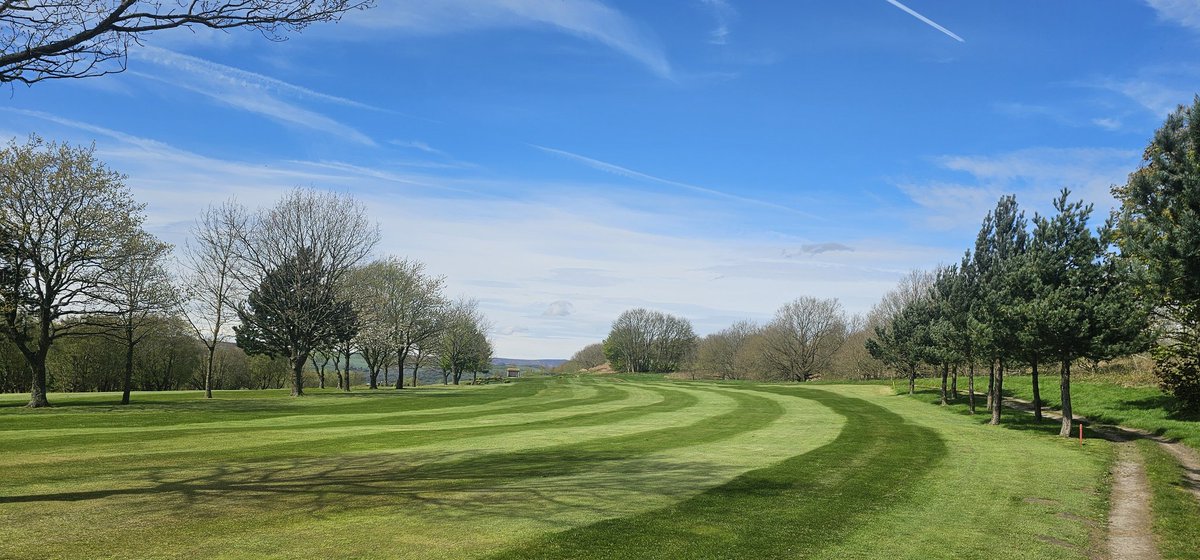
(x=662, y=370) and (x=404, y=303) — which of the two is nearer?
(x=404, y=303)

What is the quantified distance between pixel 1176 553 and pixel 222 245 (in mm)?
51734

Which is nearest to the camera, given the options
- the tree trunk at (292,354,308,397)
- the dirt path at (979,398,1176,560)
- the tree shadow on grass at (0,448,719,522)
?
the dirt path at (979,398,1176,560)

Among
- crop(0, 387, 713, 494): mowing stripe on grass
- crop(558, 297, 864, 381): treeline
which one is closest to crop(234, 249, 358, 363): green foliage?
crop(0, 387, 713, 494): mowing stripe on grass

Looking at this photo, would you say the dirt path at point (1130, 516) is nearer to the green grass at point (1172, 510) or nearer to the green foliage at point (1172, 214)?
the green grass at point (1172, 510)

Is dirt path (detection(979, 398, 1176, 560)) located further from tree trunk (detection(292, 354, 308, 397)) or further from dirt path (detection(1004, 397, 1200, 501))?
tree trunk (detection(292, 354, 308, 397))

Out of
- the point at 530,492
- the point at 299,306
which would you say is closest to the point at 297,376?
the point at 299,306

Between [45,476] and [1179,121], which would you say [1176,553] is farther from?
[45,476]

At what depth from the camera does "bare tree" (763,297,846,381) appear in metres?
98.6

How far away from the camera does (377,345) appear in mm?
56594

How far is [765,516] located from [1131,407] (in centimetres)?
2966

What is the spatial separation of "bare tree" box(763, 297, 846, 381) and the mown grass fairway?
3046 inches

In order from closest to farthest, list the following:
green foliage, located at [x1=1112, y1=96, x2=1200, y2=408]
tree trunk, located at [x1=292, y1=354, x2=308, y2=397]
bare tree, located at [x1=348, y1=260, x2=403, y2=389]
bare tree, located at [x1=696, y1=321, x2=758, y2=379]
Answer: green foliage, located at [x1=1112, y1=96, x2=1200, y2=408], tree trunk, located at [x1=292, y1=354, x2=308, y2=397], bare tree, located at [x1=348, y1=260, x2=403, y2=389], bare tree, located at [x1=696, y1=321, x2=758, y2=379]

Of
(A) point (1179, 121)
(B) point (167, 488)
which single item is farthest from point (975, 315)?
(B) point (167, 488)

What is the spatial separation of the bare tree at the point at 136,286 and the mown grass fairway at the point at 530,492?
529 inches
